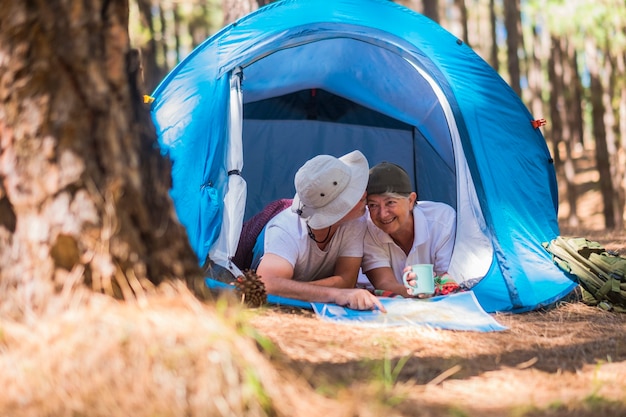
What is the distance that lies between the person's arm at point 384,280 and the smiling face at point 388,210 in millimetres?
229

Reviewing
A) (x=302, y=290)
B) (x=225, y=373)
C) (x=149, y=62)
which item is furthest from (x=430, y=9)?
(x=225, y=373)

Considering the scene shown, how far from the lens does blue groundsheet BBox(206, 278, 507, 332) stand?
314 cm

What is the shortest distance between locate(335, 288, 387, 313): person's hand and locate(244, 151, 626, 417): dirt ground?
0.60 feet

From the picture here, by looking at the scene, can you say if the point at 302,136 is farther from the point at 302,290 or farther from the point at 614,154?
the point at 614,154

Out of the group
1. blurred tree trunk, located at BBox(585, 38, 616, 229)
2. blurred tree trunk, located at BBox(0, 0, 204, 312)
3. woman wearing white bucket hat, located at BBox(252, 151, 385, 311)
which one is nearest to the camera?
blurred tree trunk, located at BBox(0, 0, 204, 312)

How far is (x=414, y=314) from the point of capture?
329 cm

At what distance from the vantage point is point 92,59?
78.7 inches

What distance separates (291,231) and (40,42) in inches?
74.9

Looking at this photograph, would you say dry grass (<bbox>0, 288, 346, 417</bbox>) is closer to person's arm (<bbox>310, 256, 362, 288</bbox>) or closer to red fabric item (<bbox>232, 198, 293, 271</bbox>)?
person's arm (<bbox>310, 256, 362, 288</bbox>)

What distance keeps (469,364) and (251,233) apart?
2025 millimetres

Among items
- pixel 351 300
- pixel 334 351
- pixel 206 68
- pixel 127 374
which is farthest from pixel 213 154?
pixel 127 374

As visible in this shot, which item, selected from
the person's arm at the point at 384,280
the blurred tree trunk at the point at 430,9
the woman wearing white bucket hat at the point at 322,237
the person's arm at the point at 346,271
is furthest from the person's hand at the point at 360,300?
the blurred tree trunk at the point at 430,9

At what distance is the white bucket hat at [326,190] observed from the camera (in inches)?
139

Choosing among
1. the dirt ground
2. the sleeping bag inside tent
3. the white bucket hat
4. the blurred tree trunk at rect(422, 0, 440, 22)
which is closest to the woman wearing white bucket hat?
the white bucket hat
